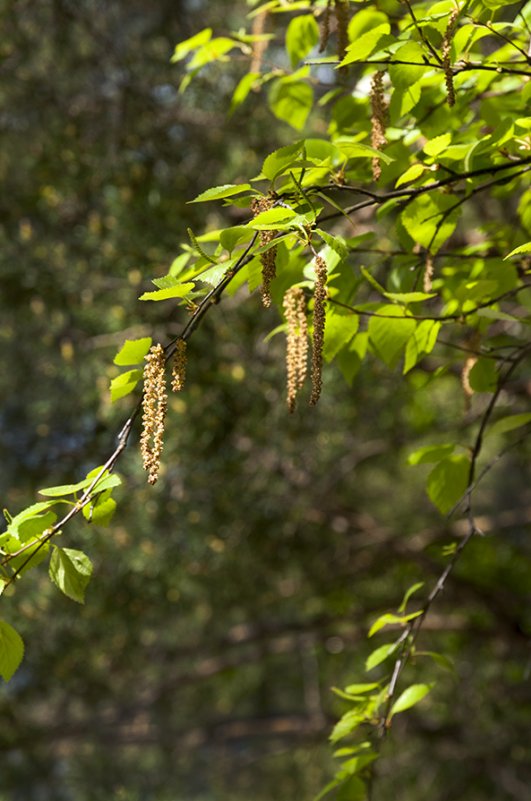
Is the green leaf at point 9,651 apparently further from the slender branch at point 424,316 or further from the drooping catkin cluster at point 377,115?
the drooping catkin cluster at point 377,115

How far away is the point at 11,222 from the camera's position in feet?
10.3

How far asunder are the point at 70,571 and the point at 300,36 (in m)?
0.83

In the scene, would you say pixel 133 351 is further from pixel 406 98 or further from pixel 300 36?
pixel 300 36

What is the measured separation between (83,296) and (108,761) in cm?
302

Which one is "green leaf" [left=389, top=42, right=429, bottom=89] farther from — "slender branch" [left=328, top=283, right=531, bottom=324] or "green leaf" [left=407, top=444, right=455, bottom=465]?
"green leaf" [left=407, top=444, right=455, bottom=465]

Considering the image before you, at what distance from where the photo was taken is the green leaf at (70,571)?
99 cm

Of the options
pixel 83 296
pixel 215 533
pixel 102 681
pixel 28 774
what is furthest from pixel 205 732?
pixel 83 296

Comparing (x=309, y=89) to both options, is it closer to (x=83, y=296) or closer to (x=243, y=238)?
(x=243, y=238)

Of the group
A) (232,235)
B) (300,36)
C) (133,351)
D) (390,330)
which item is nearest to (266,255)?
(232,235)

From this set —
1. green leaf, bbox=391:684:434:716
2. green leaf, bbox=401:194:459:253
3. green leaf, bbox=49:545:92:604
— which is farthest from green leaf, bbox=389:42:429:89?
green leaf, bbox=391:684:434:716

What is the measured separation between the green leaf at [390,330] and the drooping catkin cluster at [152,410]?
0.31 metres

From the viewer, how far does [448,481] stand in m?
1.31

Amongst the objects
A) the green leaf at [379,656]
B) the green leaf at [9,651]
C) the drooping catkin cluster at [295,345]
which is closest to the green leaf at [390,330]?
the drooping catkin cluster at [295,345]

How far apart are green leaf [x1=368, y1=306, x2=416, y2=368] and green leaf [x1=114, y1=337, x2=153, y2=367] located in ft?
0.97
